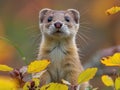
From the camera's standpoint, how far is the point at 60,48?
7.52m

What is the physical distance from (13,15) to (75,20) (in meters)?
8.92

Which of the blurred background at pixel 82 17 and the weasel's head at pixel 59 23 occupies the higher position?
the blurred background at pixel 82 17

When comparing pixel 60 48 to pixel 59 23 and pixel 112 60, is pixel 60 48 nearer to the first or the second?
pixel 59 23

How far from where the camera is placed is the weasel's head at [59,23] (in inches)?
286

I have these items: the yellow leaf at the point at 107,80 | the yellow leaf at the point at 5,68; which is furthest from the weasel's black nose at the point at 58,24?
the yellow leaf at the point at 5,68

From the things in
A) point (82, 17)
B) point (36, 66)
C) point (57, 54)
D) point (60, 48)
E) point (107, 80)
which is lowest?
point (107, 80)

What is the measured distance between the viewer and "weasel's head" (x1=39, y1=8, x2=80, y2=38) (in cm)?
727

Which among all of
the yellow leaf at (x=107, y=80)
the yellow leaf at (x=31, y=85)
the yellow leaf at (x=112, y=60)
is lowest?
the yellow leaf at (x=107, y=80)

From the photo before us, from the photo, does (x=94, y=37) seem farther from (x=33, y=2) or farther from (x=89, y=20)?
(x=33, y=2)

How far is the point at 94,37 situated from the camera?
51.0 feet

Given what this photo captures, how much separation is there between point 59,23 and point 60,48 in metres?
0.35

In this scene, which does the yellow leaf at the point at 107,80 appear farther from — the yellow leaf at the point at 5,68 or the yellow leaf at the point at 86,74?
the yellow leaf at the point at 5,68

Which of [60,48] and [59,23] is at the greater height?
[59,23]

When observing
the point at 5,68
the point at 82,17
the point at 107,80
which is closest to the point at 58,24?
the point at 107,80
